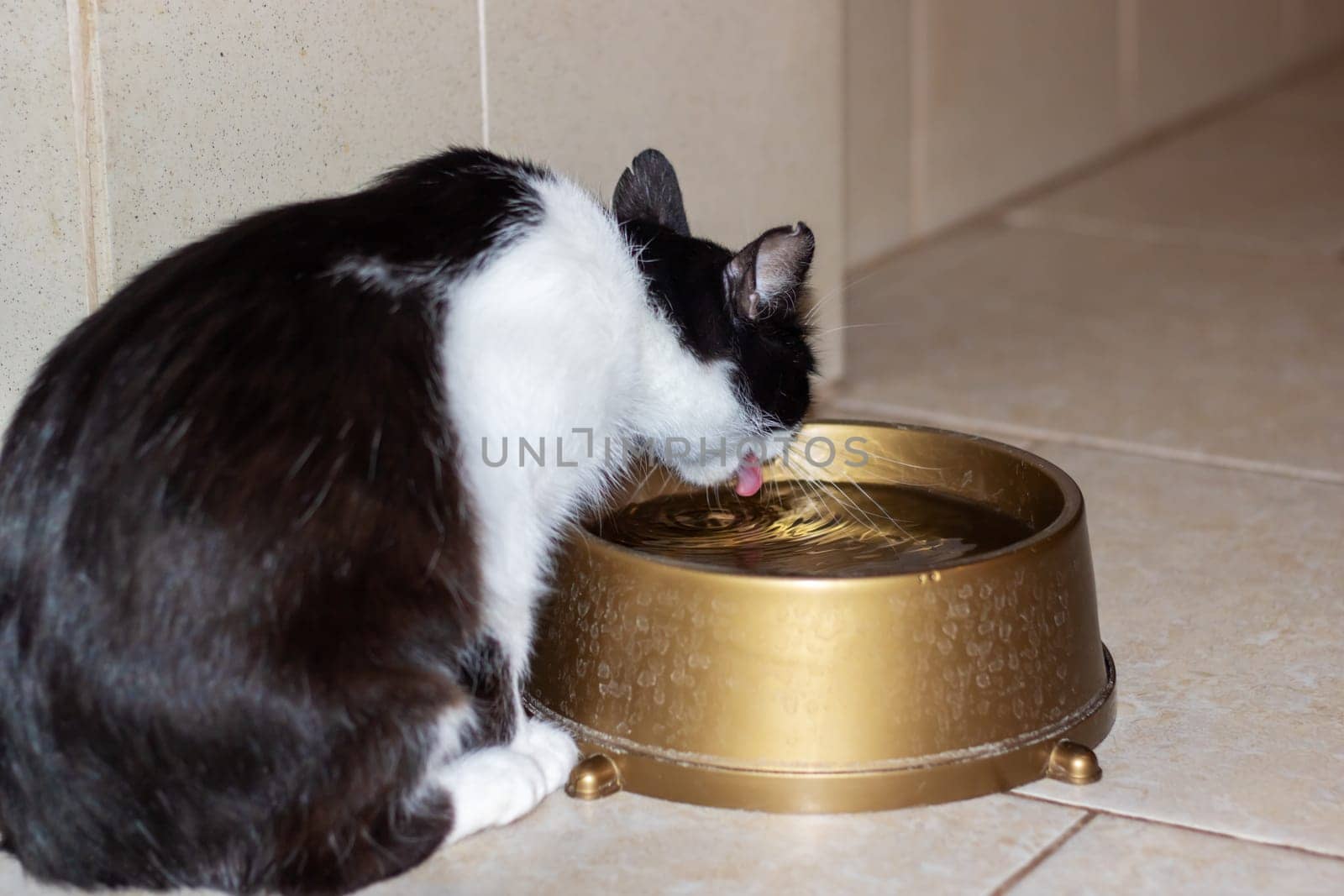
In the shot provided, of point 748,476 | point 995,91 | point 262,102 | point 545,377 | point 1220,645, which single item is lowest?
point 1220,645

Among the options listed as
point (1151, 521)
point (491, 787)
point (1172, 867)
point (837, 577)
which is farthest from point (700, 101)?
point (1172, 867)

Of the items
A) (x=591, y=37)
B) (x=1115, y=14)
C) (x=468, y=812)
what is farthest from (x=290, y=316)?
(x=1115, y=14)

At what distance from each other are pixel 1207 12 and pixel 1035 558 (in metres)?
3.46

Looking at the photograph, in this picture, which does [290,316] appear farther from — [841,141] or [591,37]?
[841,141]

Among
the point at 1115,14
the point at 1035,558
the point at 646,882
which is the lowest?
the point at 646,882

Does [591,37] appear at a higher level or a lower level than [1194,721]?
higher

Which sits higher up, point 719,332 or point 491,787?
point 719,332

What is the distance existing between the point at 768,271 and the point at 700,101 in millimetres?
823

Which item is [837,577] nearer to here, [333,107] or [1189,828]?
[1189,828]

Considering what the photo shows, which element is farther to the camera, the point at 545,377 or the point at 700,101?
the point at 700,101

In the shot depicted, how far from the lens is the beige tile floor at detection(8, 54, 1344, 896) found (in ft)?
5.24

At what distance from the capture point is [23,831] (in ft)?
4.93

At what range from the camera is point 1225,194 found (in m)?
4.09

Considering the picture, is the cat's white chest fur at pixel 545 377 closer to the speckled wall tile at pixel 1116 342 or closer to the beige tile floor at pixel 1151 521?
the beige tile floor at pixel 1151 521
